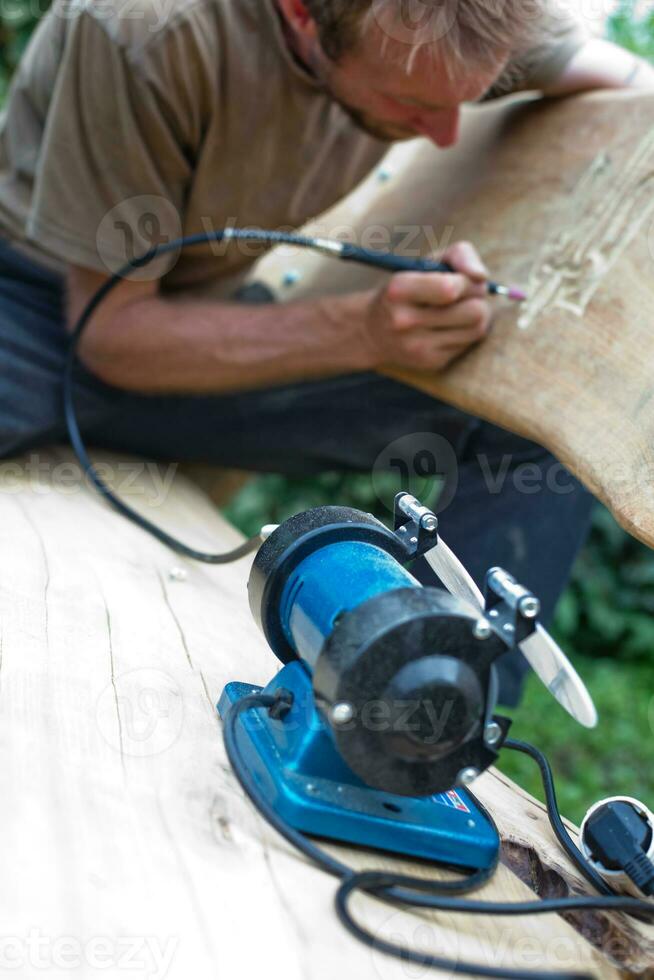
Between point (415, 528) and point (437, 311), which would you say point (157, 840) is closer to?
point (415, 528)

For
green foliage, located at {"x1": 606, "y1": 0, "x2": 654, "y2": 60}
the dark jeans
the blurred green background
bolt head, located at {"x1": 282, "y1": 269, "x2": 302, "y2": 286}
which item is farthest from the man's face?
green foliage, located at {"x1": 606, "y1": 0, "x2": 654, "y2": 60}

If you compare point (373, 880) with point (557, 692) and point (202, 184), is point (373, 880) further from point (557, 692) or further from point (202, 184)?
point (202, 184)

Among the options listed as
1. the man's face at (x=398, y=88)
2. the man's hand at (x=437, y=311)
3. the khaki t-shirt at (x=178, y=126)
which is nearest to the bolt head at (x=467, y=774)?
the man's hand at (x=437, y=311)

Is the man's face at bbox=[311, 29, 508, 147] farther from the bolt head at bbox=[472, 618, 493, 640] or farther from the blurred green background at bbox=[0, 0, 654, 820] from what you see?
the blurred green background at bbox=[0, 0, 654, 820]

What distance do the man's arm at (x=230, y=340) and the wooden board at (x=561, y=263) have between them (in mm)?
114

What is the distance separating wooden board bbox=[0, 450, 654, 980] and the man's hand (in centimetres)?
60

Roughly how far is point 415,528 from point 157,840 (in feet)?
1.20

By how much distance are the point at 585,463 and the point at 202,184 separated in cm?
92

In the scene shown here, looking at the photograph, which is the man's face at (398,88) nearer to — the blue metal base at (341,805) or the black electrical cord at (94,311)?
the black electrical cord at (94,311)

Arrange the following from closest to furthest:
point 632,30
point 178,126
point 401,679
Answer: point 401,679 → point 178,126 → point 632,30

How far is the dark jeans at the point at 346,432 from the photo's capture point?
6.17 feet

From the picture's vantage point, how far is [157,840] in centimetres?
73

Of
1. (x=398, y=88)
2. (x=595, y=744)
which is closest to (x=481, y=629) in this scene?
(x=398, y=88)

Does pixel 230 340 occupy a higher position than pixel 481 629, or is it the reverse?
pixel 481 629
